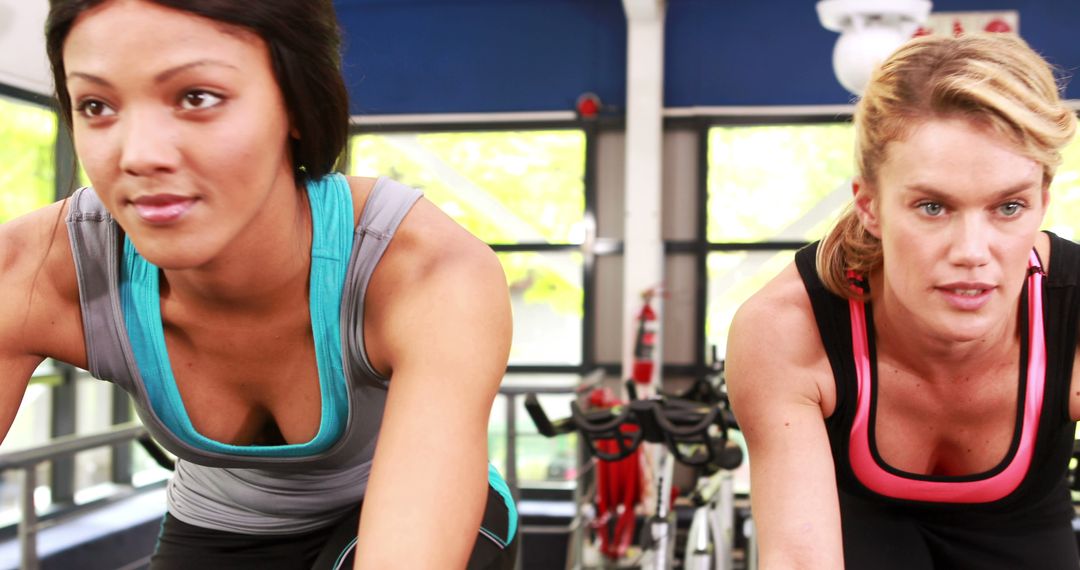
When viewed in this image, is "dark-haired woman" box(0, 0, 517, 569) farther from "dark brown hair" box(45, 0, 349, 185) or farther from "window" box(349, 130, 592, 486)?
"window" box(349, 130, 592, 486)

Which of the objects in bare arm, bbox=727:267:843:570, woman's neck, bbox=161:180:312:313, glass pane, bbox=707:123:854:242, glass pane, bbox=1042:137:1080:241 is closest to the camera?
woman's neck, bbox=161:180:312:313

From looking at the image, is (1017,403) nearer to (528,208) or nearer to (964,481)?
(964,481)

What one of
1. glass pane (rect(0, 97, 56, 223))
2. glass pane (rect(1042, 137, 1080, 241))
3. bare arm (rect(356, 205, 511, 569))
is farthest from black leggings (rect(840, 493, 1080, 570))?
glass pane (rect(1042, 137, 1080, 241))

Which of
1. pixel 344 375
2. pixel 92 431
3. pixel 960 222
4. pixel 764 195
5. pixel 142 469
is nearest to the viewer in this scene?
pixel 344 375

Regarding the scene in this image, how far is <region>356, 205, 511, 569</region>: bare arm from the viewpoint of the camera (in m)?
0.92

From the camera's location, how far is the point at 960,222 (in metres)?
1.17

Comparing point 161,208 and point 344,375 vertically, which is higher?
point 161,208

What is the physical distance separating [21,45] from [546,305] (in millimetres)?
3138

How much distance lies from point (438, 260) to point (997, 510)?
2.80 ft

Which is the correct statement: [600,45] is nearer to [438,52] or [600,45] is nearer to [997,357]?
[438,52]

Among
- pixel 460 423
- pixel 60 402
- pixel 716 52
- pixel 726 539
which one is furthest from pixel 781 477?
pixel 716 52

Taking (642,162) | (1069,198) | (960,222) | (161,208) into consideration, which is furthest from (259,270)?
(1069,198)

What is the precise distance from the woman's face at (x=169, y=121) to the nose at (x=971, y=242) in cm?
72

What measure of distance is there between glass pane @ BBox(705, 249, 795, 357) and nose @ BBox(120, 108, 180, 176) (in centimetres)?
557
